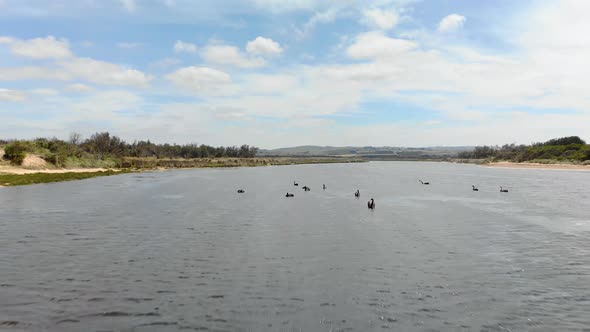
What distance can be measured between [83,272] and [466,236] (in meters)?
24.5

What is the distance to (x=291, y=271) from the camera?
21.3 meters

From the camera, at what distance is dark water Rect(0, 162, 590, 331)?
15039 mm

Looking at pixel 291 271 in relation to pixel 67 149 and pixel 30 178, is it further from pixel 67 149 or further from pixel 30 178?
pixel 67 149

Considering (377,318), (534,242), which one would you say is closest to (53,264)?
(377,318)

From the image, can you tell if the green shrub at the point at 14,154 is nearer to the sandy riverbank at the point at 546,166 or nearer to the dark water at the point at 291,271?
the dark water at the point at 291,271

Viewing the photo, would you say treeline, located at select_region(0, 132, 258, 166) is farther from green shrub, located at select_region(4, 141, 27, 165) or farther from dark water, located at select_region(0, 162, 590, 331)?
dark water, located at select_region(0, 162, 590, 331)

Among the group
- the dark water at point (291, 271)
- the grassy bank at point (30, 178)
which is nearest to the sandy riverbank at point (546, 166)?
the dark water at point (291, 271)

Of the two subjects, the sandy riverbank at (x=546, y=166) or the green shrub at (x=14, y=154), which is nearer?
the green shrub at (x=14, y=154)

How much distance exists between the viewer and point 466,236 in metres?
31.0

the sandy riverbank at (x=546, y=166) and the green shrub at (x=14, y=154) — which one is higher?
the green shrub at (x=14, y=154)

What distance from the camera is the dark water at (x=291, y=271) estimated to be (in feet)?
49.3

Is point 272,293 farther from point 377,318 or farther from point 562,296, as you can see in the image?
point 562,296

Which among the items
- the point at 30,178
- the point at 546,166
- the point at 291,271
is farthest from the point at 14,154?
the point at 546,166

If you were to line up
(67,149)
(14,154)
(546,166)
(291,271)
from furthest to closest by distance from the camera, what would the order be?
1. (546,166)
2. (67,149)
3. (14,154)
4. (291,271)
